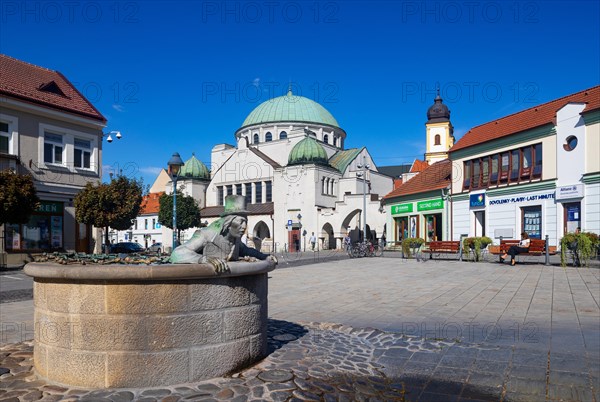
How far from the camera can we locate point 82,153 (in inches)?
1009

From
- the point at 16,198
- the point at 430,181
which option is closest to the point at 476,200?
the point at 430,181

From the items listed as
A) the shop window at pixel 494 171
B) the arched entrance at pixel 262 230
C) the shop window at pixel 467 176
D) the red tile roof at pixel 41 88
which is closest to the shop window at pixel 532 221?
the shop window at pixel 494 171

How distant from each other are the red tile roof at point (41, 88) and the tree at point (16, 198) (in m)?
5.04

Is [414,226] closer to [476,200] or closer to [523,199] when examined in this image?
[476,200]

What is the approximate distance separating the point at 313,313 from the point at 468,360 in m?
3.69

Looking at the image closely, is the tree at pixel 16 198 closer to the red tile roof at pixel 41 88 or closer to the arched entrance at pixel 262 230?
the red tile roof at pixel 41 88

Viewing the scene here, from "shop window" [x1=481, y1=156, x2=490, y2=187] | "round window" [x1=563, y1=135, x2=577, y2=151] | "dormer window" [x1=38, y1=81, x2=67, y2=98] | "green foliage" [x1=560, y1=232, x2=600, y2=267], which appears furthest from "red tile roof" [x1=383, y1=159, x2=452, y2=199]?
"dormer window" [x1=38, y1=81, x2=67, y2=98]

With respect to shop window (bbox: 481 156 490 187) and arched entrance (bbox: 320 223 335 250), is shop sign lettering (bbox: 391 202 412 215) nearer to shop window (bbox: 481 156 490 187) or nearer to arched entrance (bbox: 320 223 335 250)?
shop window (bbox: 481 156 490 187)

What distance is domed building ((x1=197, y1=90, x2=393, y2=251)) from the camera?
47.8 metres

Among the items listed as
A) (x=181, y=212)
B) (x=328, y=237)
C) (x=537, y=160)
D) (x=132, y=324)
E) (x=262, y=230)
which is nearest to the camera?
(x=132, y=324)

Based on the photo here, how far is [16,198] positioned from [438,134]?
182 ft

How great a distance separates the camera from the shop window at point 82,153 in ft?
83.1

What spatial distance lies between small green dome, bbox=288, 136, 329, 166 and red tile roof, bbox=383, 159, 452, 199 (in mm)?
14754

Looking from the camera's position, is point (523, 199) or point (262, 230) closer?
point (523, 199)
